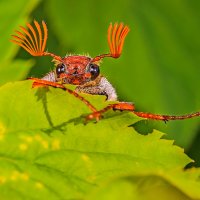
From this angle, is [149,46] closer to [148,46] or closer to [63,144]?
[148,46]

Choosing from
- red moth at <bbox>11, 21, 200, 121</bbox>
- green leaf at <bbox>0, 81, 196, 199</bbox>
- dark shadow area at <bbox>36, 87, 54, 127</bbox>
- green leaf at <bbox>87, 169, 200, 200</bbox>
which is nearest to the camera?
green leaf at <bbox>87, 169, 200, 200</bbox>

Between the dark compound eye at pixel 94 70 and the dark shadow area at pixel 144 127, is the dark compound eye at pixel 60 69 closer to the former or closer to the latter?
the dark compound eye at pixel 94 70

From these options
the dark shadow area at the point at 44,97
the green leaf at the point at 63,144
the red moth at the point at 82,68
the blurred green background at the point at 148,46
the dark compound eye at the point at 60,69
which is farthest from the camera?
the blurred green background at the point at 148,46

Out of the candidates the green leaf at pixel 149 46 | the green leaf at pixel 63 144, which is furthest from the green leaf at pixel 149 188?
the green leaf at pixel 149 46

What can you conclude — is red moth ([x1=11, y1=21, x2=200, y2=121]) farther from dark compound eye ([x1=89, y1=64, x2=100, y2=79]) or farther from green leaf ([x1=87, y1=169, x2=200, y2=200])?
green leaf ([x1=87, y1=169, x2=200, y2=200])

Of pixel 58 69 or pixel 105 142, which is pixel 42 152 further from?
pixel 58 69

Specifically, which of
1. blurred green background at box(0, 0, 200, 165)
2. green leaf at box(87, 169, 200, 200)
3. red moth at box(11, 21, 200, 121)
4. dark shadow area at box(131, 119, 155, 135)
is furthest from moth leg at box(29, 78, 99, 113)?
blurred green background at box(0, 0, 200, 165)

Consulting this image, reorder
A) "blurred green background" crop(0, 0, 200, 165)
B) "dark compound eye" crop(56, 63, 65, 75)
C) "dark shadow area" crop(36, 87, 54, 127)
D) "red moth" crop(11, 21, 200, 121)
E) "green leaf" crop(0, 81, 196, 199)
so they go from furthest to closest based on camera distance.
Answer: "blurred green background" crop(0, 0, 200, 165) → "dark compound eye" crop(56, 63, 65, 75) → "red moth" crop(11, 21, 200, 121) → "dark shadow area" crop(36, 87, 54, 127) → "green leaf" crop(0, 81, 196, 199)
